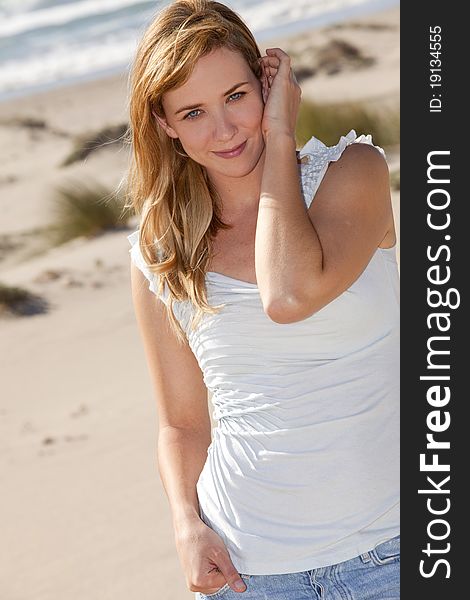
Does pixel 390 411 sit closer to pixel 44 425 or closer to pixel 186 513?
pixel 186 513

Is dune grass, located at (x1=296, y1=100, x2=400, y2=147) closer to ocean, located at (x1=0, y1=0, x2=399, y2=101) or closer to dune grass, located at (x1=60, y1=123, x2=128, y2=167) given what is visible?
dune grass, located at (x1=60, y1=123, x2=128, y2=167)

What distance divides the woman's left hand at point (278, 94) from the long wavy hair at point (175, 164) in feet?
0.11

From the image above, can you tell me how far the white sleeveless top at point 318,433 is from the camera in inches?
91.6

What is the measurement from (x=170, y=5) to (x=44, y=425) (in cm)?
385

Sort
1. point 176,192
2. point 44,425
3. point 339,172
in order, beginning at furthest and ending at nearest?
point 44,425
point 176,192
point 339,172

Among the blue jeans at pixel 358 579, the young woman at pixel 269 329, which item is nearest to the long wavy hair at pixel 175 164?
the young woman at pixel 269 329

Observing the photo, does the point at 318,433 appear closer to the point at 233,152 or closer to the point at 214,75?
the point at 233,152

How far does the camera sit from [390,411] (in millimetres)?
2354

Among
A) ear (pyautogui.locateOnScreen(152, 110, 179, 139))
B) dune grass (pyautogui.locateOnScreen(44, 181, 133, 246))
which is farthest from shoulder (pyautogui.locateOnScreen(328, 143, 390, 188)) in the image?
dune grass (pyautogui.locateOnScreen(44, 181, 133, 246))

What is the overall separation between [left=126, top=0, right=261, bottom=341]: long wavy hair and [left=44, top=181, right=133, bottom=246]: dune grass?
612 cm

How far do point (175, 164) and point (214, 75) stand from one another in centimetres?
34

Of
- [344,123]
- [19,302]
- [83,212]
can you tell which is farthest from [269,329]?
[83,212]

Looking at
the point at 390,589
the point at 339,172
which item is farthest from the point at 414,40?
the point at 390,589

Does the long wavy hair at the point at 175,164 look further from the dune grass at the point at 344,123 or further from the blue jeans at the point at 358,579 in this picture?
the dune grass at the point at 344,123
